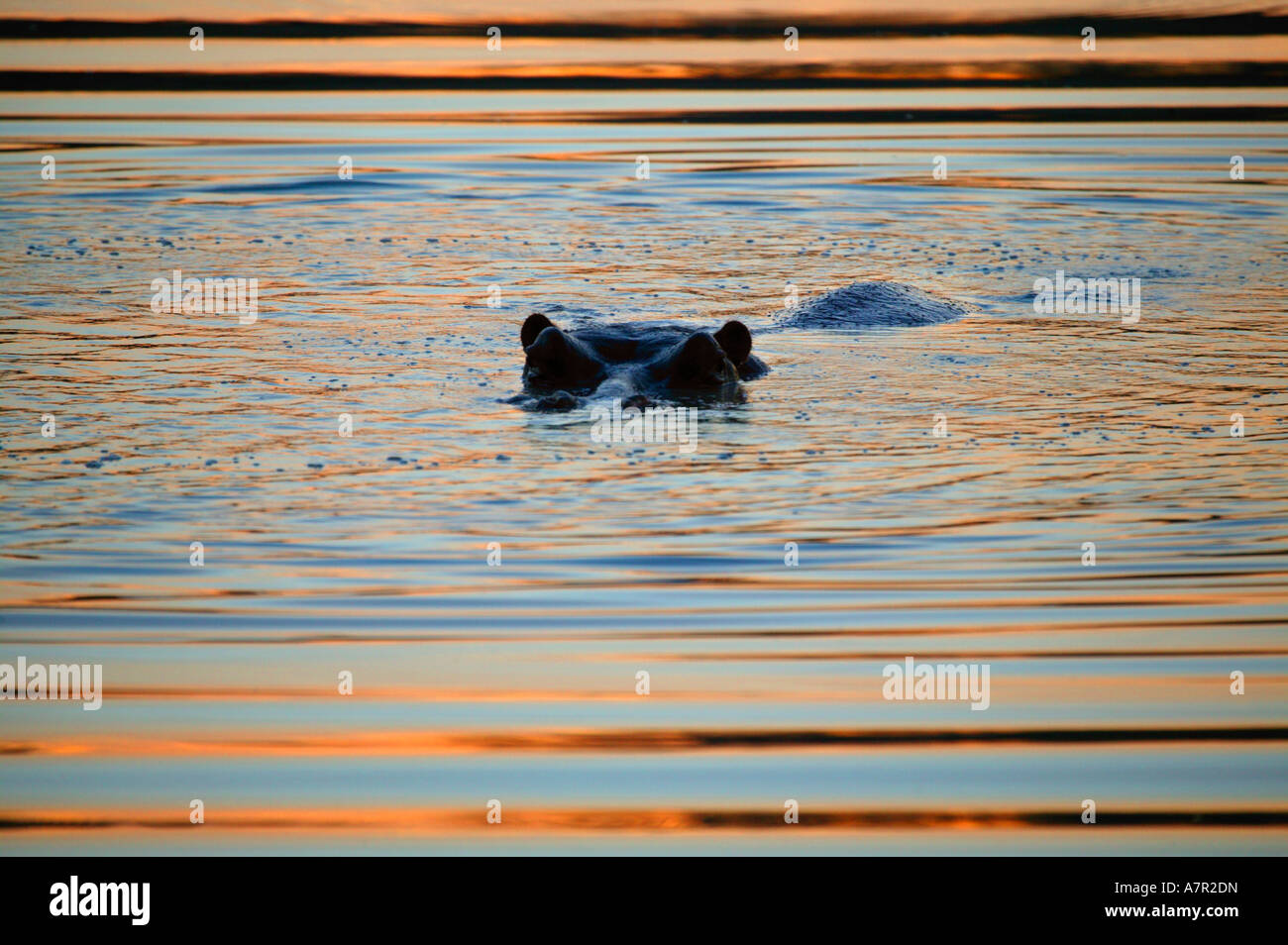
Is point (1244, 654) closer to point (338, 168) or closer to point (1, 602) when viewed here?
point (1, 602)

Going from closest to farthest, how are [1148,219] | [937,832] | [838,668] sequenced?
[937,832], [838,668], [1148,219]

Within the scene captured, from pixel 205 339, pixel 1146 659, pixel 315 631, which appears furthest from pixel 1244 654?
pixel 205 339

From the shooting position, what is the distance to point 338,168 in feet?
63.5

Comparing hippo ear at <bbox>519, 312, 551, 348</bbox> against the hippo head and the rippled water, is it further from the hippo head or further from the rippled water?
the rippled water

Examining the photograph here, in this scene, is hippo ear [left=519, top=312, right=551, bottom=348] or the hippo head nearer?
the hippo head

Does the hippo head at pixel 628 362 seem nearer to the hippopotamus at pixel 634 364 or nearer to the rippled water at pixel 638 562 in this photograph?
the hippopotamus at pixel 634 364

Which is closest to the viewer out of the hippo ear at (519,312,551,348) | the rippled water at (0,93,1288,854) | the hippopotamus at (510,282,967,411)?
the rippled water at (0,93,1288,854)

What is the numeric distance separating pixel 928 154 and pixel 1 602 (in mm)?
14364

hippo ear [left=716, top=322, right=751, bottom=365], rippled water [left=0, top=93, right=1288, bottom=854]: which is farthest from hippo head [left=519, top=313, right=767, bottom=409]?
rippled water [left=0, top=93, right=1288, bottom=854]

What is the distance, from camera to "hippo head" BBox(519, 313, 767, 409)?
10273 millimetres

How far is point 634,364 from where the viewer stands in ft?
35.1

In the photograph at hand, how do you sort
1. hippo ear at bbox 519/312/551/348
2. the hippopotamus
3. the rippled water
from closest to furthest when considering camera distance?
the rippled water, the hippopotamus, hippo ear at bbox 519/312/551/348

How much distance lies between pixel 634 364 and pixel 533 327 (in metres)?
0.63

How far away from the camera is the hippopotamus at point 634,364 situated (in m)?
10.3
